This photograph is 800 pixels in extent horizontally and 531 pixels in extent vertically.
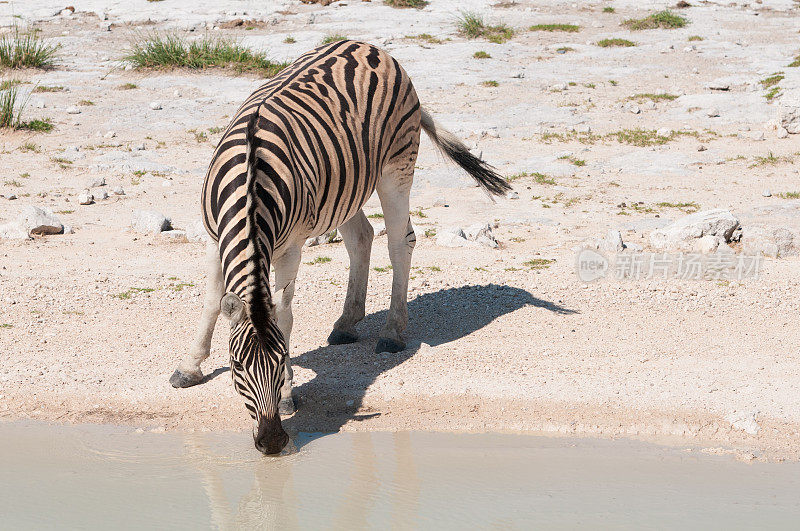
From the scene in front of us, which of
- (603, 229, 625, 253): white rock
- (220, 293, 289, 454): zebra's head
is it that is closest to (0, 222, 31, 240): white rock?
(220, 293, 289, 454): zebra's head

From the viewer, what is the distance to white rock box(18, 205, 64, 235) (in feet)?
29.3

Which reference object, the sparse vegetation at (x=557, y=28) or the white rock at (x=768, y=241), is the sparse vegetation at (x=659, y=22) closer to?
the sparse vegetation at (x=557, y=28)

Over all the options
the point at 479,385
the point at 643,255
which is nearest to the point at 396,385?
the point at 479,385

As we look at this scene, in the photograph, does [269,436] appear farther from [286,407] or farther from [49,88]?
[49,88]

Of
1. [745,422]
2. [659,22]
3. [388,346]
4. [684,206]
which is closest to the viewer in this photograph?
[745,422]

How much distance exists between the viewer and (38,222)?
29.4ft

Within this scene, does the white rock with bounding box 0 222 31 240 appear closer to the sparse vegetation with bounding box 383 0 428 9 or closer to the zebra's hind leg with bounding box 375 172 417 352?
the zebra's hind leg with bounding box 375 172 417 352

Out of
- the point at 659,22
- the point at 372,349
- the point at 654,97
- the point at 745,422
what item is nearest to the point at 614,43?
the point at 659,22

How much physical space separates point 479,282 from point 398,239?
54.6 inches

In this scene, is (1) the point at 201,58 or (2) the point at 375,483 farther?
(1) the point at 201,58

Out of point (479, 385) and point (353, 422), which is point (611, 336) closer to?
point (479, 385)

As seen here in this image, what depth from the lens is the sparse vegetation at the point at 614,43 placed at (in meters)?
18.0

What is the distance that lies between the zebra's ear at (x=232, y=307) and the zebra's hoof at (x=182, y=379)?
161cm

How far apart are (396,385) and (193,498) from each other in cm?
179
